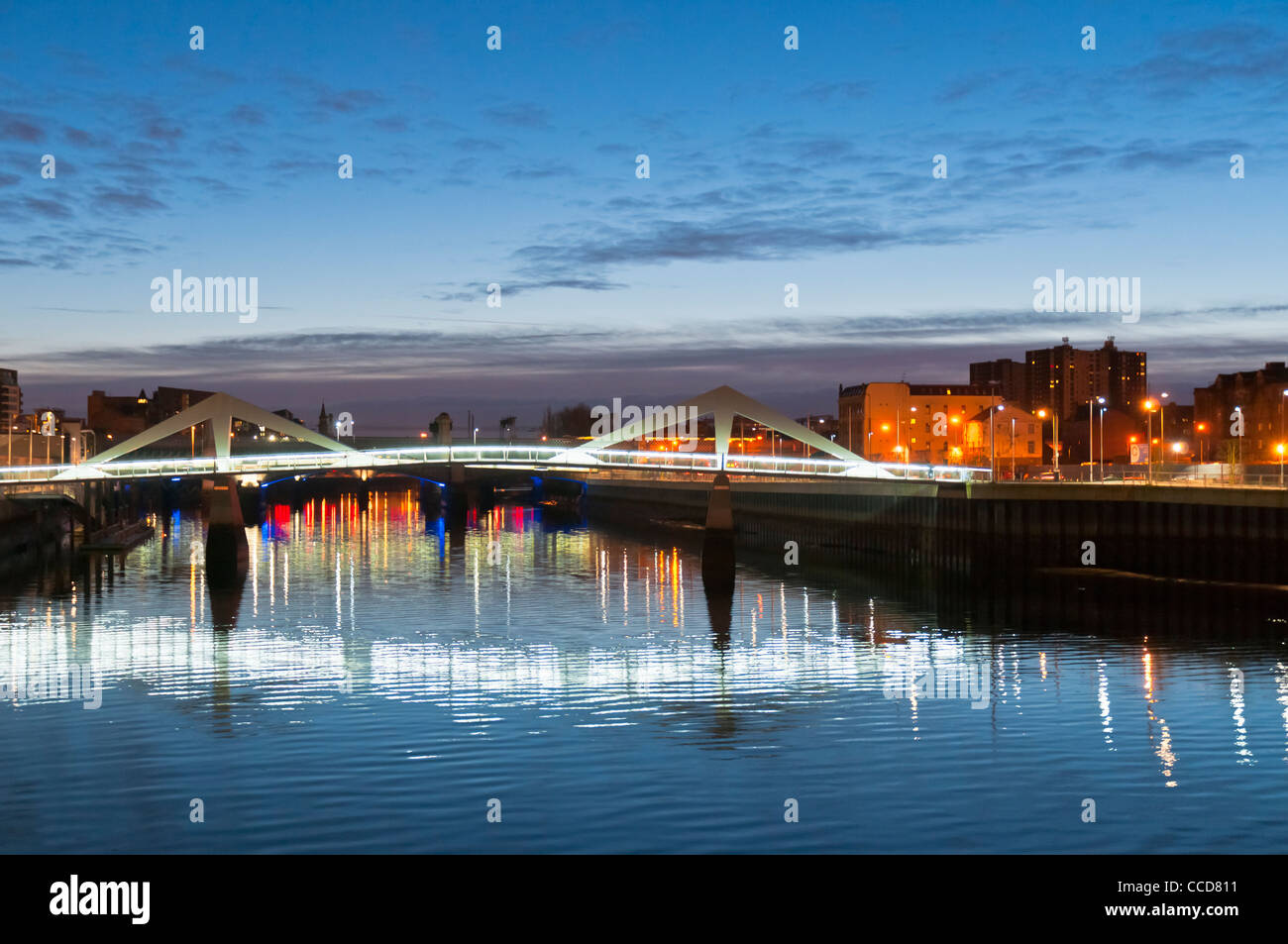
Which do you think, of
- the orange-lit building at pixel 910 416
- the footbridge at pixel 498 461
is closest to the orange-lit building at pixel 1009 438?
the orange-lit building at pixel 910 416

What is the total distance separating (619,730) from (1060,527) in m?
39.9

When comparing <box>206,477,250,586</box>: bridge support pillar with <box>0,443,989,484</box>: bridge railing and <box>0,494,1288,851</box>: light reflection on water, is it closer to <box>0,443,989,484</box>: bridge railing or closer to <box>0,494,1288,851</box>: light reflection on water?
<box>0,443,989,484</box>: bridge railing

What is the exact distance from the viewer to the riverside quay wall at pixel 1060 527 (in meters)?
55.2

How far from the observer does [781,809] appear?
2348cm

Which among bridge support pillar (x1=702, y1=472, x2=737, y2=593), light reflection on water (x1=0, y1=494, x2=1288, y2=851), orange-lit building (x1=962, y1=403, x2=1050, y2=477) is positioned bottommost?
light reflection on water (x1=0, y1=494, x2=1288, y2=851)

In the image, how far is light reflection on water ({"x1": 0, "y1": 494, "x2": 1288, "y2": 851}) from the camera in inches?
877

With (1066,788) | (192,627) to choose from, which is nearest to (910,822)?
(1066,788)

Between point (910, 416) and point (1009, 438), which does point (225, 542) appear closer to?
point (1009, 438)

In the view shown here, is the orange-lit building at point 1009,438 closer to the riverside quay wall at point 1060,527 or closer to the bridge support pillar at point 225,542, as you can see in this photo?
the riverside quay wall at point 1060,527

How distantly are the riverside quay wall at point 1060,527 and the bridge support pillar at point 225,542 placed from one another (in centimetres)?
3596

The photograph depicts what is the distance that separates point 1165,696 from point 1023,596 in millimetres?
23135

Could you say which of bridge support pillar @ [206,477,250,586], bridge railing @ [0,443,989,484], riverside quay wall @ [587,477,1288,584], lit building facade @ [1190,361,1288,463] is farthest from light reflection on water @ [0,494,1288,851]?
lit building facade @ [1190,361,1288,463]

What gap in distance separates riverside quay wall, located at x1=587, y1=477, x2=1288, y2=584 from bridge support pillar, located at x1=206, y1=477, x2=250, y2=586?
118 feet
